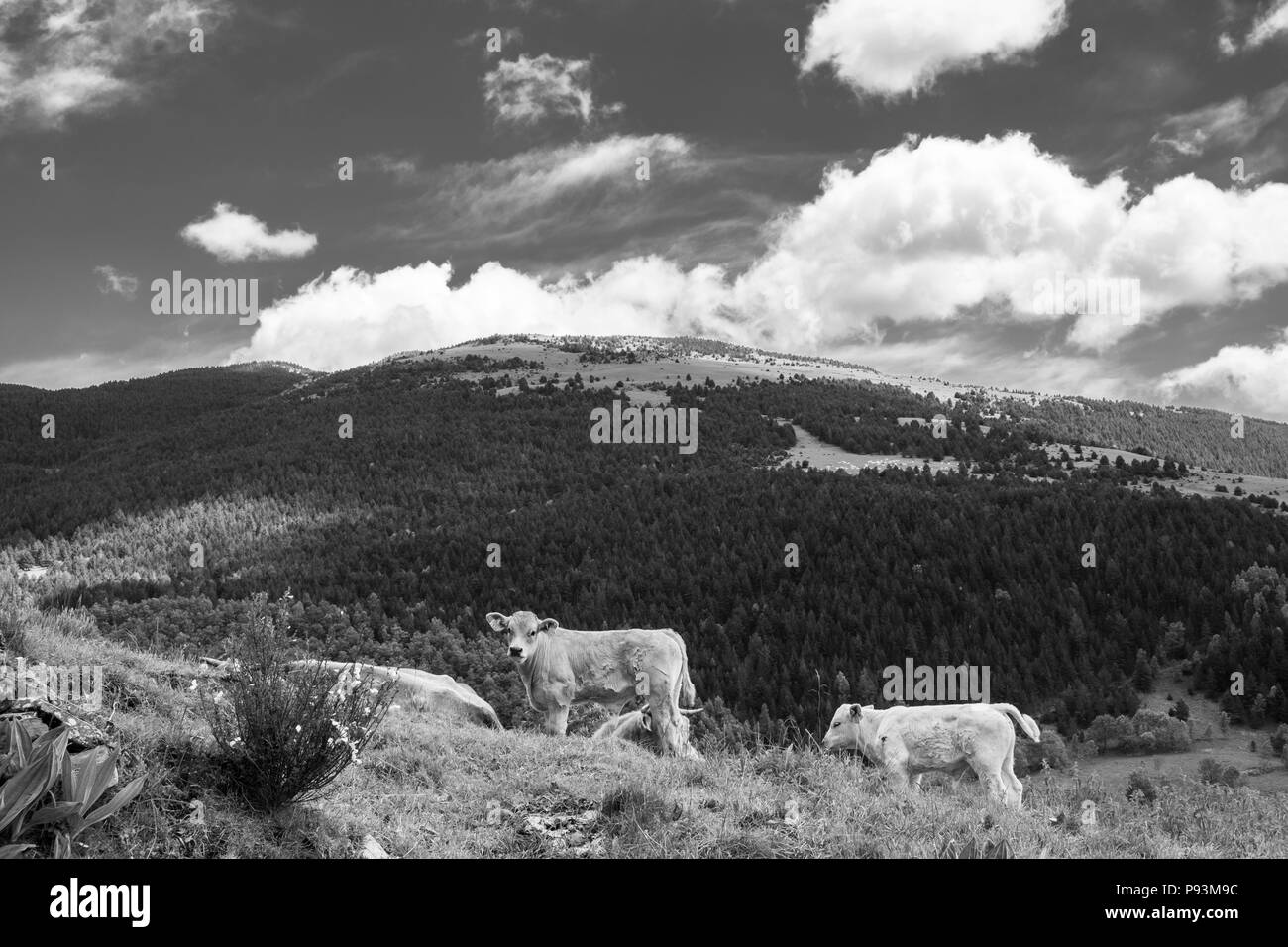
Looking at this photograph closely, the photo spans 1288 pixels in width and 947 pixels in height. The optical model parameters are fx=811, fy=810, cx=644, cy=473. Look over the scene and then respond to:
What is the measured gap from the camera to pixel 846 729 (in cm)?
1279

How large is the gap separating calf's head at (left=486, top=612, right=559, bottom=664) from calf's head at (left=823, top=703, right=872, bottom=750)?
4.70 m

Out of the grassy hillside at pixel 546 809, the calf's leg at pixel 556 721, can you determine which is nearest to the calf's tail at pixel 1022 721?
the grassy hillside at pixel 546 809

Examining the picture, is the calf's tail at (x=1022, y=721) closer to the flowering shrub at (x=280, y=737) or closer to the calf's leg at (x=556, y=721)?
the calf's leg at (x=556, y=721)

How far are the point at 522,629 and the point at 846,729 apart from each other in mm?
5332

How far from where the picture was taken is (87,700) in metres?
6.93

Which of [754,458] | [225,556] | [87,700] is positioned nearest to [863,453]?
[754,458]

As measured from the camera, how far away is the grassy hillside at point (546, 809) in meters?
5.57

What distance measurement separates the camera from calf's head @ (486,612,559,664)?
12000 millimetres

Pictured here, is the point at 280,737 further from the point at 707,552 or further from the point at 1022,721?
the point at 707,552

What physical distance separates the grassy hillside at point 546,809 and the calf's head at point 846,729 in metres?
3.04

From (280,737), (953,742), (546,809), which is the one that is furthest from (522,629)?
(280,737)

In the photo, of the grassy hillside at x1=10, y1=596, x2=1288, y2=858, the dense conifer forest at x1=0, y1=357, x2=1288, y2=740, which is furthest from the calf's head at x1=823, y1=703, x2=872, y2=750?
the dense conifer forest at x1=0, y1=357, x2=1288, y2=740

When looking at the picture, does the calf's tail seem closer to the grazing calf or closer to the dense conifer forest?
the grazing calf
